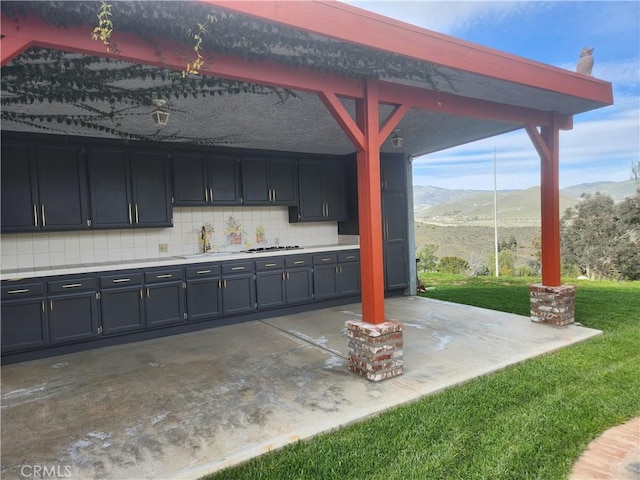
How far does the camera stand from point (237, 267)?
5.01 m

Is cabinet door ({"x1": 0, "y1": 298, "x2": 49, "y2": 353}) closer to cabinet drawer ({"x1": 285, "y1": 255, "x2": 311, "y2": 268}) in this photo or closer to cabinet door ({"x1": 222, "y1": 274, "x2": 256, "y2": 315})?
cabinet door ({"x1": 222, "y1": 274, "x2": 256, "y2": 315})

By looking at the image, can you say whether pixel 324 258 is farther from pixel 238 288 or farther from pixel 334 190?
pixel 238 288

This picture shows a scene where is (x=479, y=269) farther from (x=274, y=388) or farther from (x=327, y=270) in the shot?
(x=274, y=388)

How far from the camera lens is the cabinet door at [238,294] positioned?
4.94 metres

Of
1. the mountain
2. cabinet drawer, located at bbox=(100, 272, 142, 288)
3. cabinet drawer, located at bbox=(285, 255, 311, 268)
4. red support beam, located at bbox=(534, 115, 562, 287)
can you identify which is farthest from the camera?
the mountain

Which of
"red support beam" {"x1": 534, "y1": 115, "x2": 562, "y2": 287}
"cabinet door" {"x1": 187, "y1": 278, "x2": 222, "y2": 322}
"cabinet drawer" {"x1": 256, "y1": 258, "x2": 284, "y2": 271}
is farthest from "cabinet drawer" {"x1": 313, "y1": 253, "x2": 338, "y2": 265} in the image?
"red support beam" {"x1": 534, "y1": 115, "x2": 562, "y2": 287}

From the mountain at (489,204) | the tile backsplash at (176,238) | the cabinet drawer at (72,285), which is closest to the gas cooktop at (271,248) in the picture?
the tile backsplash at (176,238)

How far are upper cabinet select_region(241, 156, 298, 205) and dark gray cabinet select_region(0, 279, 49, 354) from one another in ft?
8.77

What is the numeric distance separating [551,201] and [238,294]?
3.95 m

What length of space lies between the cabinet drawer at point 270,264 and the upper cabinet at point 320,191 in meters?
0.93

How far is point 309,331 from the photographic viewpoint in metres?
4.55

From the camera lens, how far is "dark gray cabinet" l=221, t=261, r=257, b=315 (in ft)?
16.2

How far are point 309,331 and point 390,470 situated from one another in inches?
105

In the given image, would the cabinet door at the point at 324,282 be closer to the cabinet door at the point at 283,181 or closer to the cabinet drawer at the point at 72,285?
the cabinet door at the point at 283,181
